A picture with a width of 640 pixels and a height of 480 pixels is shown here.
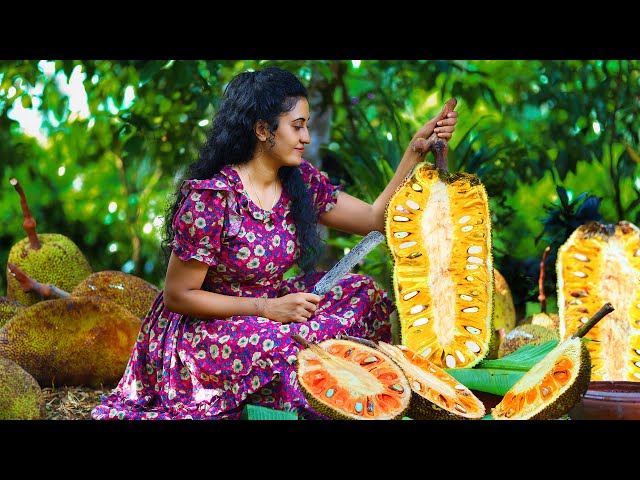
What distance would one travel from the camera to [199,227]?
304 cm

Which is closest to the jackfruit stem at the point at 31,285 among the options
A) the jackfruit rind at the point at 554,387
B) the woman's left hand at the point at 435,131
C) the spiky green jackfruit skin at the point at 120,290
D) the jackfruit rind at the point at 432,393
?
the spiky green jackfruit skin at the point at 120,290

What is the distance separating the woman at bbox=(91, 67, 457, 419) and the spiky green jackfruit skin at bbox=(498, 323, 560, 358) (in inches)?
23.2

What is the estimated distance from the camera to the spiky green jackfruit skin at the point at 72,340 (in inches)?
139

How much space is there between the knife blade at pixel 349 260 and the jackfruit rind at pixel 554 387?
2.45ft

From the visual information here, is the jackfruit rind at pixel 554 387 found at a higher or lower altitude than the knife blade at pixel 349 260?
lower

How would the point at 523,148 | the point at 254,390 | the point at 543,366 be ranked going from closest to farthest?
the point at 543,366 < the point at 254,390 < the point at 523,148

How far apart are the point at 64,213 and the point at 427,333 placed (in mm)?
5154

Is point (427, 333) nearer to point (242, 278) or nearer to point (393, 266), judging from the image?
point (393, 266)

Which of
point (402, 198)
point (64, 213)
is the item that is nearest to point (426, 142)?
point (402, 198)

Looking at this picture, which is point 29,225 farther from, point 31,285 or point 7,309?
point 7,309

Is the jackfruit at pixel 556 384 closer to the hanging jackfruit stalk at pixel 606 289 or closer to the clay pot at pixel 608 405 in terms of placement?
the clay pot at pixel 608 405

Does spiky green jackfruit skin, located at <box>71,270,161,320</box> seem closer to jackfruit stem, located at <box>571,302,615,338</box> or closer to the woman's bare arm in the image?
the woman's bare arm

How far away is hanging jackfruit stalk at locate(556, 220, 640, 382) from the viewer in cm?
312

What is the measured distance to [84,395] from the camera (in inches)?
140
